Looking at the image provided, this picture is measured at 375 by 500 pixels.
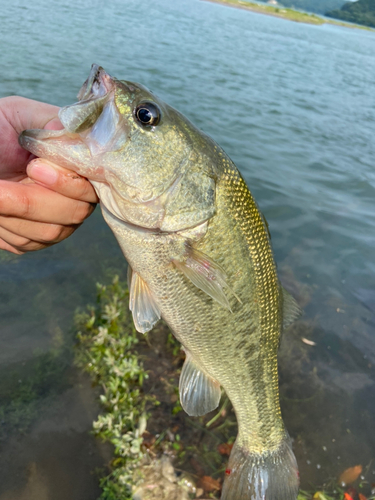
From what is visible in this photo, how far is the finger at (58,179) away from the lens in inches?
77.1

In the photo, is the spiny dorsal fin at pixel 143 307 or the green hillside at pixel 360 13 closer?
the spiny dorsal fin at pixel 143 307

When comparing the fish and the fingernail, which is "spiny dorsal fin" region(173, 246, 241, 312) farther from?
the fingernail

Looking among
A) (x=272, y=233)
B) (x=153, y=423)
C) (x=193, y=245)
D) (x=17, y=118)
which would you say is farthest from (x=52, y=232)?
(x=272, y=233)

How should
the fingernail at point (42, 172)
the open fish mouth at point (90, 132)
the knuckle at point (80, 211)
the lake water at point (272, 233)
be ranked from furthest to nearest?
1. the lake water at point (272, 233)
2. the knuckle at point (80, 211)
3. the fingernail at point (42, 172)
4. the open fish mouth at point (90, 132)

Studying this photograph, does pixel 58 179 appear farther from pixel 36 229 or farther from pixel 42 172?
pixel 36 229

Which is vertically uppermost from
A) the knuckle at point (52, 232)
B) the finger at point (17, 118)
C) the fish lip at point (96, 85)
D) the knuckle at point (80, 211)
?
the fish lip at point (96, 85)

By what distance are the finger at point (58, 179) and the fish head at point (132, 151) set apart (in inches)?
2.7

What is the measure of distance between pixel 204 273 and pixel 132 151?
2.62 ft

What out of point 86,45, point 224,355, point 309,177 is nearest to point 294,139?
point 309,177

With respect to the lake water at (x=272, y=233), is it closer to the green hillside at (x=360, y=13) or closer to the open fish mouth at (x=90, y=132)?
the open fish mouth at (x=90, y=132)

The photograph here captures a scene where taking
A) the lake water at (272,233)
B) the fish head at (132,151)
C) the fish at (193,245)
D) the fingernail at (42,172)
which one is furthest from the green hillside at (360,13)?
the fingernail at (42,172)

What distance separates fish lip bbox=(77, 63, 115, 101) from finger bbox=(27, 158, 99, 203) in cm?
39

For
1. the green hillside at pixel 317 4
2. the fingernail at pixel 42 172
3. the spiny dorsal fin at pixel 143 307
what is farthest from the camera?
the green hillside at pixel 317 4

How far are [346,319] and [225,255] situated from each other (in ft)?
14.0
